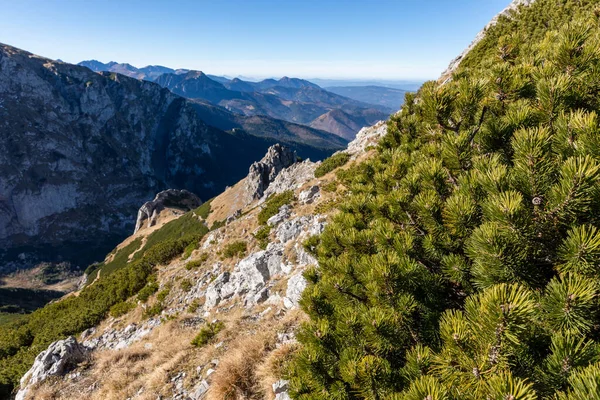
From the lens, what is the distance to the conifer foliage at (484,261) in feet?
6.08

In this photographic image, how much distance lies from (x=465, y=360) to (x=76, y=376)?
42.9ft

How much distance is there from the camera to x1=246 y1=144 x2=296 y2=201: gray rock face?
7106cm

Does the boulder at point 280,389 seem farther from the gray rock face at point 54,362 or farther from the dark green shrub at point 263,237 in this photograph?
the dark green shrub at point 263,237

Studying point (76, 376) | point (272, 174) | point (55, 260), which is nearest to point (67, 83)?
point (55, 260)

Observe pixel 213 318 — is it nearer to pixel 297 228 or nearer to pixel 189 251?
pixel 297 228

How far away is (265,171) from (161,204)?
49510 mm

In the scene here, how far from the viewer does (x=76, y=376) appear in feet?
33.6

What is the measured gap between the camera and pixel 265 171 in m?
74.8

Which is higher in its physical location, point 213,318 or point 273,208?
point 273,208

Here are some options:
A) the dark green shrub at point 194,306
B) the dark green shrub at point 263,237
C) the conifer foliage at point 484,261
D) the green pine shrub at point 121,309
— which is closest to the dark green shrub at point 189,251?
the green pine shrub at point 121,309

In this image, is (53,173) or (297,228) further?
(53,173)

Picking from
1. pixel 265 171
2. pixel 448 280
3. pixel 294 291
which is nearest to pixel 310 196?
pixel 294 291

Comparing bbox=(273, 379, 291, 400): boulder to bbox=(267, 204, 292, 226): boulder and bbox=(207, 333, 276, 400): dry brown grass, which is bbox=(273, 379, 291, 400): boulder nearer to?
bbox=(207, 333, 276, 400): dry brown grass

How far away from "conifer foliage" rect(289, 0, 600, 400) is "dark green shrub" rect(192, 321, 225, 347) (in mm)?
6249
